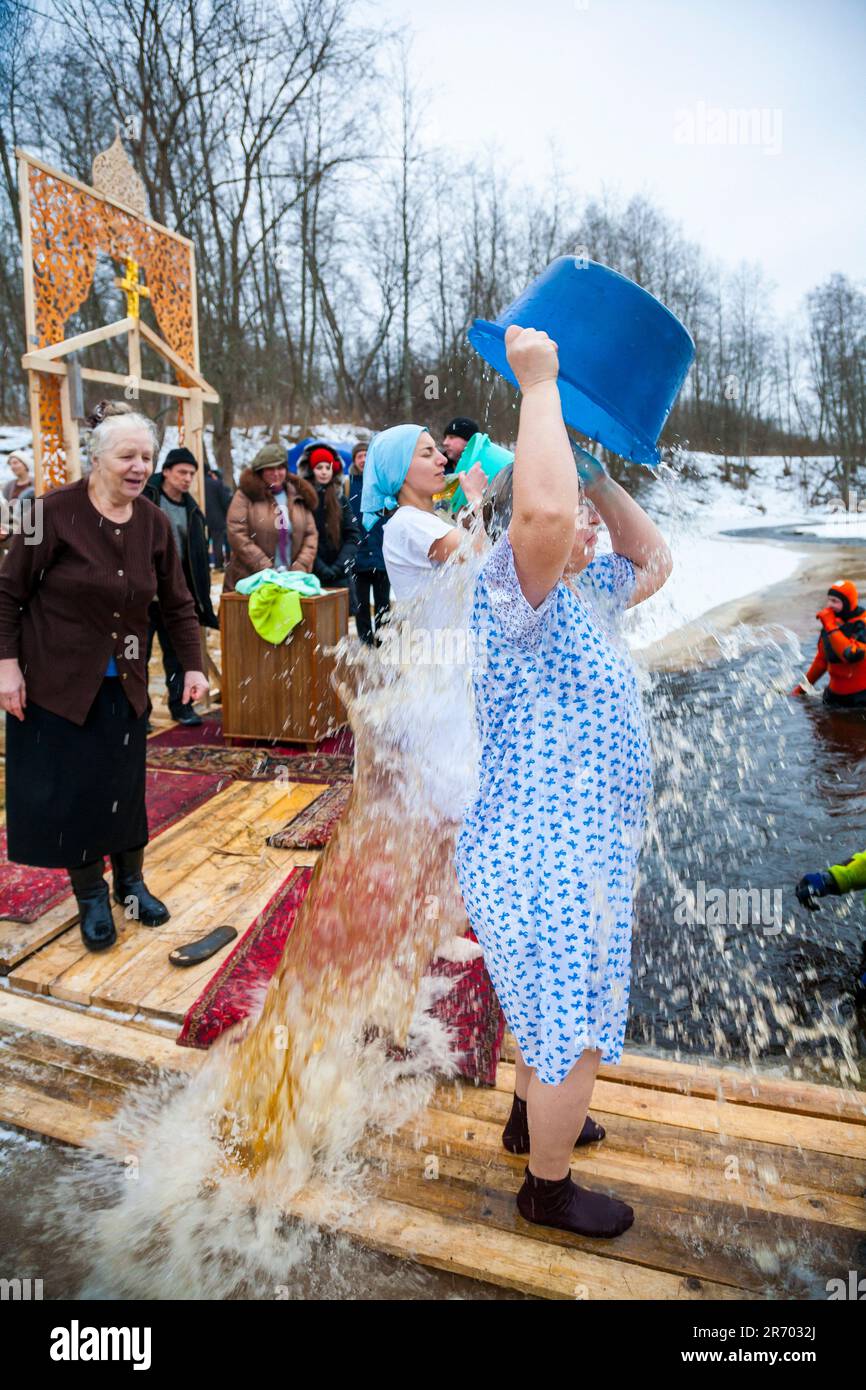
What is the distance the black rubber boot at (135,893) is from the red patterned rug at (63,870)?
0.33 m

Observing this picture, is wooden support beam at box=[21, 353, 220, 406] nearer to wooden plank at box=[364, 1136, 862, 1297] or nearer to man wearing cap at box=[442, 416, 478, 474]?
man wearing cap at box=[442, 416, 478, 474]

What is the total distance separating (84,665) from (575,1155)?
227 cm

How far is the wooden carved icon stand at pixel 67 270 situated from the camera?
6.07 m

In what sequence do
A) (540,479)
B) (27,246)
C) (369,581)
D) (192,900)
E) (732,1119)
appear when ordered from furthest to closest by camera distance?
(27,246), (369,581), (192,900), (732,1119), (540,479)

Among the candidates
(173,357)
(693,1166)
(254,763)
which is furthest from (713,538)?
(693,1166)

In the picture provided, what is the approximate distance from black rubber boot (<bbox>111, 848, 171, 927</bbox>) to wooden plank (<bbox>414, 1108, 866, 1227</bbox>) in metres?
1.57

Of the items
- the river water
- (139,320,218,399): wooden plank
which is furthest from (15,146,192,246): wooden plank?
the river water

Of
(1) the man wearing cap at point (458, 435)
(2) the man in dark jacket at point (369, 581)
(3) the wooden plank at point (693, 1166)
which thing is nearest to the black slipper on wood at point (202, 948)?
(3) the wooden plank at point (693, 1166)

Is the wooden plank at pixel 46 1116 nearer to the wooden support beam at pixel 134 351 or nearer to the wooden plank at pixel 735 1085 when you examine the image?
the wooden plank at pixel 735 1085

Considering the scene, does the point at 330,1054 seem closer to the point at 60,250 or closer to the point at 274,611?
the point at 274,611

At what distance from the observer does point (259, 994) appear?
2846 mm

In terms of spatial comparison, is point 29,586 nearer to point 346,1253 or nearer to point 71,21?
point 346,1253

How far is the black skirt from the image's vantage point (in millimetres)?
3057

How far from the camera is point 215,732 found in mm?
6332
